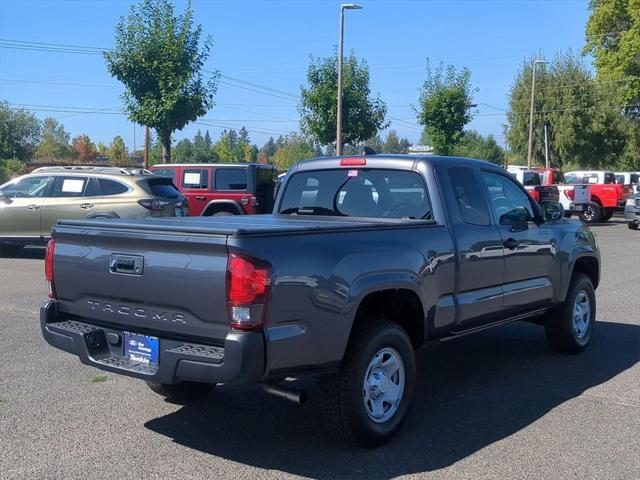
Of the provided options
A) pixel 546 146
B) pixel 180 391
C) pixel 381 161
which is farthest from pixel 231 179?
pixel 546 146

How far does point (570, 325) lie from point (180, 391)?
12.0ft

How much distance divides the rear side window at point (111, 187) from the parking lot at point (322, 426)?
6.47 m

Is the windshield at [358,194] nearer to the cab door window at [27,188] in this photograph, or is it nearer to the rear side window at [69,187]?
the rear side window at [69,187]

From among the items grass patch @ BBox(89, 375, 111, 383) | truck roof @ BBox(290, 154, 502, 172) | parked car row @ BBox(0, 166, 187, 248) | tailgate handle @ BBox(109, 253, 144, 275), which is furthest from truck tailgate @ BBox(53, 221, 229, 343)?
parked car row @ BBox(0, 166, 187, 248)

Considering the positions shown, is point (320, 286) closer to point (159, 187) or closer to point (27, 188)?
point (159, 187)

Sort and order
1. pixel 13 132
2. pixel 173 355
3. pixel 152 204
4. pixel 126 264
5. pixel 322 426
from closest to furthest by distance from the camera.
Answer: pixel 173 355 → pixel 126 264 → pixel 322 426 → pixel 152 204 → pixel 13 132

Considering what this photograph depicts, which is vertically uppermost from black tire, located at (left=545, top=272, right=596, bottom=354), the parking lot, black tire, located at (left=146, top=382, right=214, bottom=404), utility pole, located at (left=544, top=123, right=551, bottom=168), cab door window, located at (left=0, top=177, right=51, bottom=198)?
utility pole, located at (left=544, top=123, right=551, bottom=168)

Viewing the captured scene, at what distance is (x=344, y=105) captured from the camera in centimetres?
2897

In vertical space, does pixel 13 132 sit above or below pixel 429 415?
above

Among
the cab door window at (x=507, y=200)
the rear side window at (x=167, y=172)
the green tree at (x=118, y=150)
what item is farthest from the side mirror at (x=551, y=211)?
the green tree at (x=118, y=150)

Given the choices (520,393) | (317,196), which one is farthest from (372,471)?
(317,196)

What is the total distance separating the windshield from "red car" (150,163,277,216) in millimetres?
10012

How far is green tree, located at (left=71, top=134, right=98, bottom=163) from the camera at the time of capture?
80.9 meters

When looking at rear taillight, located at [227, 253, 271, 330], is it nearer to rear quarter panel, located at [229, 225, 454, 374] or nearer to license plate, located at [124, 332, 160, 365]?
rear quarter panel, located at [229, 225, 454, 374]
